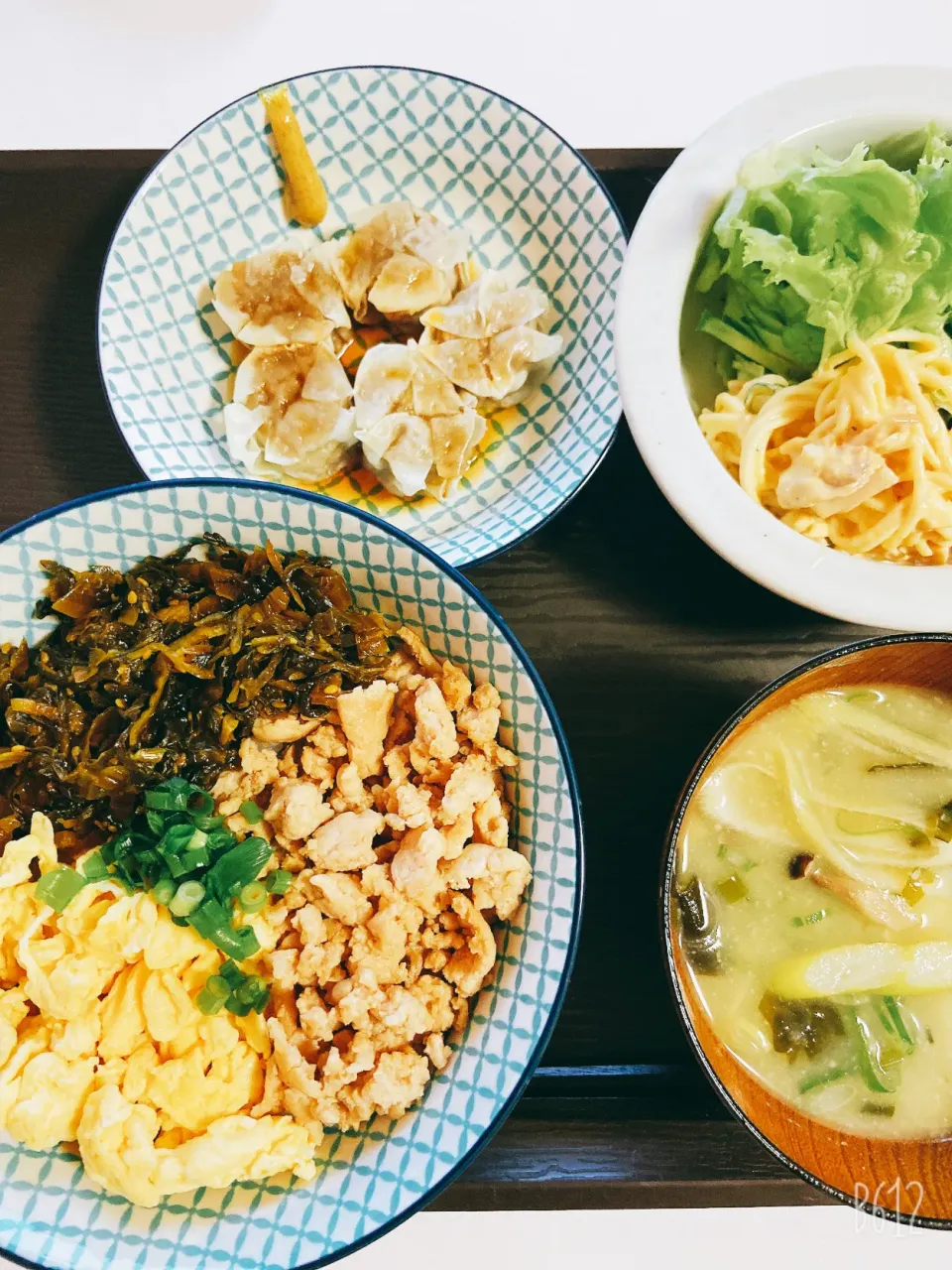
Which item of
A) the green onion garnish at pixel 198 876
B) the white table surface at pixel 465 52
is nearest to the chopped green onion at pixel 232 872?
the green onion garnish at pixel 198 876

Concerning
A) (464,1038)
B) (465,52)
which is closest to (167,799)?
(464,1038)

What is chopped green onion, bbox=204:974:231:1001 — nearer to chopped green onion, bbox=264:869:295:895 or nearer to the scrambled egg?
the scrambled egg

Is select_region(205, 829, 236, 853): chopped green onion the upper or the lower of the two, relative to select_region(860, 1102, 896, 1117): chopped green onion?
upper

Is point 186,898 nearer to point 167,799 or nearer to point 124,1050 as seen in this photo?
point 167,799

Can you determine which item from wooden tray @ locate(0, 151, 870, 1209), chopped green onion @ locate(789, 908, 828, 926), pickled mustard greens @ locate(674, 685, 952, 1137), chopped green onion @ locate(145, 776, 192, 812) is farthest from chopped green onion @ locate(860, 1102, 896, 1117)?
chopped green onion @ locate(145, 776, 192, 812)

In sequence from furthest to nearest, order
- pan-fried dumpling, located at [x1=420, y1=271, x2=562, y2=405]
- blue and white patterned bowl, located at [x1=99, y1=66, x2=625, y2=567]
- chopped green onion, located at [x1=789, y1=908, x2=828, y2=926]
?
Answer: pan-fried dumpling, located at [x1=420, y1=271, x2=562, y2=405] < blue and white patterned bowl, located at [x1=99, y1=66, x2=625, y2=567] < chopped green onion, located at [x1=789, y1=908, x2=828, y2=926]

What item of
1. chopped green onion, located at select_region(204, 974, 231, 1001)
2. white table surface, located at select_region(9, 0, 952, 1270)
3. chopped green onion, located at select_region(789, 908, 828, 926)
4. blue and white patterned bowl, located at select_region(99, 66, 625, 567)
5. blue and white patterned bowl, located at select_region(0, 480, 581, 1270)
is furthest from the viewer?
white table surface, located at select_region(9, 0, 952, 1270)
